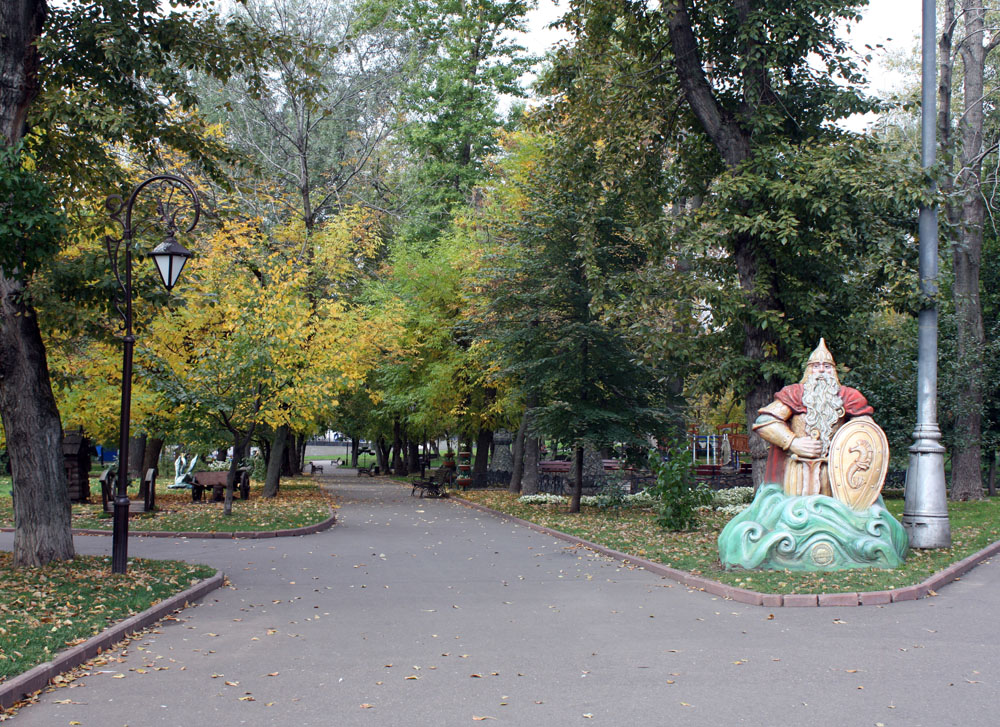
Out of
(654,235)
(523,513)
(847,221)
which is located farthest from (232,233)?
(847,221)

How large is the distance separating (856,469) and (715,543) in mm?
3944

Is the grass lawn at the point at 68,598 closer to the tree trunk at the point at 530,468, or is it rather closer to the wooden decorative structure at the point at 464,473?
the tree trunk at the point at 530,468

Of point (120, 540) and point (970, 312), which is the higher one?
point (970, 312)

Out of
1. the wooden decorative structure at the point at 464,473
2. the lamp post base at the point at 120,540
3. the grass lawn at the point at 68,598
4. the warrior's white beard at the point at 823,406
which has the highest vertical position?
the warrior's white beard at the point at 823,406

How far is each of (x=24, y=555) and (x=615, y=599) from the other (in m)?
7.61

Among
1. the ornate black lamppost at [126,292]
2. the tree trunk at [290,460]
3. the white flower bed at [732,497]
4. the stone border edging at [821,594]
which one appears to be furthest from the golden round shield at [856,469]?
the tree trunk at [290,460]

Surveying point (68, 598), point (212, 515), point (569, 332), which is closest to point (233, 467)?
point (212, 515)

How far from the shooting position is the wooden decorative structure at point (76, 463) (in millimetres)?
24453

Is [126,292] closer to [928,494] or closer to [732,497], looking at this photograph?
[928,494]

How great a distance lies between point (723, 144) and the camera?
696 inches

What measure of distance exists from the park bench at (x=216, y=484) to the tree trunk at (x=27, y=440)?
11.7 m

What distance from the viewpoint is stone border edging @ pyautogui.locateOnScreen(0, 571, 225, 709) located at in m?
6.24

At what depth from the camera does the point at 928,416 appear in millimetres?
13711

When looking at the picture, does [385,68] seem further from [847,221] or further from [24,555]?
[24,555]
